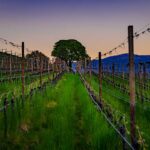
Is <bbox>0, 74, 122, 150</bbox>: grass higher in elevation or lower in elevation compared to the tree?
lower

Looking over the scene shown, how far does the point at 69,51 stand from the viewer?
96.6 m

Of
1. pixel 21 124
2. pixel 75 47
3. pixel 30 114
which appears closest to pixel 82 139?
pixel 21 124

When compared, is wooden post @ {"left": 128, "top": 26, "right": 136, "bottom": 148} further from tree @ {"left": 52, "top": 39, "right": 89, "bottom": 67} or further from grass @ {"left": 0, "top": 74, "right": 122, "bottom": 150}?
tree @ {"left": 52, "top": 39, "right": 89, "bottom": 67}

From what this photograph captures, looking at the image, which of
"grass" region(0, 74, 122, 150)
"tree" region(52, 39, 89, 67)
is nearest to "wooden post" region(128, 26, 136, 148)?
"grass" region(0, 74, 122, 150)

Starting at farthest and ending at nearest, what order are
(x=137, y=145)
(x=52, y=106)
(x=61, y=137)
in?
1. (x=52, y=106)
2. (x=61, y=137)
3. (x=137, y=145)

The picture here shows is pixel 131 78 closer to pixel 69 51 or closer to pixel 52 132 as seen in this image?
pixel 52 132

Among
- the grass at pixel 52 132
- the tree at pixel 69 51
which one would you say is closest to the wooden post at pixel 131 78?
the grass at pixel 52 132

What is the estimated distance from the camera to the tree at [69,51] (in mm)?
95125

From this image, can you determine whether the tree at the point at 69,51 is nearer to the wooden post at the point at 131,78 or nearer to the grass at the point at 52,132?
the grass at the point at 52,132

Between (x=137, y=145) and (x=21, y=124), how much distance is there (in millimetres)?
4099

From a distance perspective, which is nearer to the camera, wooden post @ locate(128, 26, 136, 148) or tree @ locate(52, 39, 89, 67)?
wooden post @ locate(128, 26, 136, 148)

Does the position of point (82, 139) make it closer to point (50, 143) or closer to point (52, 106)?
point (50, 143)

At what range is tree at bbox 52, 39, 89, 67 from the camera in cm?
9512

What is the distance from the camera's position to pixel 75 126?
10.8 meters
